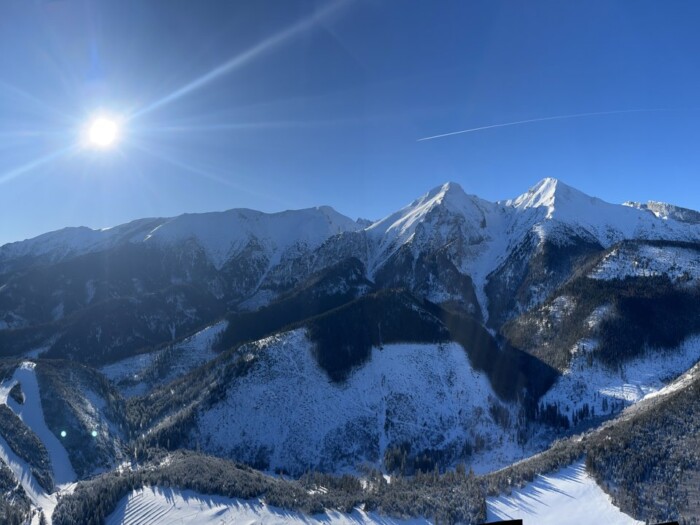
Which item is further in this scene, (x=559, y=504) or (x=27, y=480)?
(x=27, y=480)

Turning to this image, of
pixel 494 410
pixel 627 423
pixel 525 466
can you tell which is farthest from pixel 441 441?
pixel 627 423

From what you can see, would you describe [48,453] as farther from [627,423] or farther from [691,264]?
[691,264]

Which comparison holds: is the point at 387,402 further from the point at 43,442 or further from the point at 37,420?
the point at 37,420

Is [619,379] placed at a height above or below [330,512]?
above

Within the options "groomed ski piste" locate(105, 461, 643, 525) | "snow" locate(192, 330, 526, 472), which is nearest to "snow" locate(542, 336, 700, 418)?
"snow" locate(192, 330, 526, 472)

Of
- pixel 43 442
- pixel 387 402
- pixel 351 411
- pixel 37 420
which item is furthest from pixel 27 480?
pixel 387 402

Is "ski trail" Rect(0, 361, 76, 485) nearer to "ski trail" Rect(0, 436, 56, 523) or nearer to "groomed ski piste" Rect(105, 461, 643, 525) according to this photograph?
"ski trail" Rect(0, 436, 56, 523)
